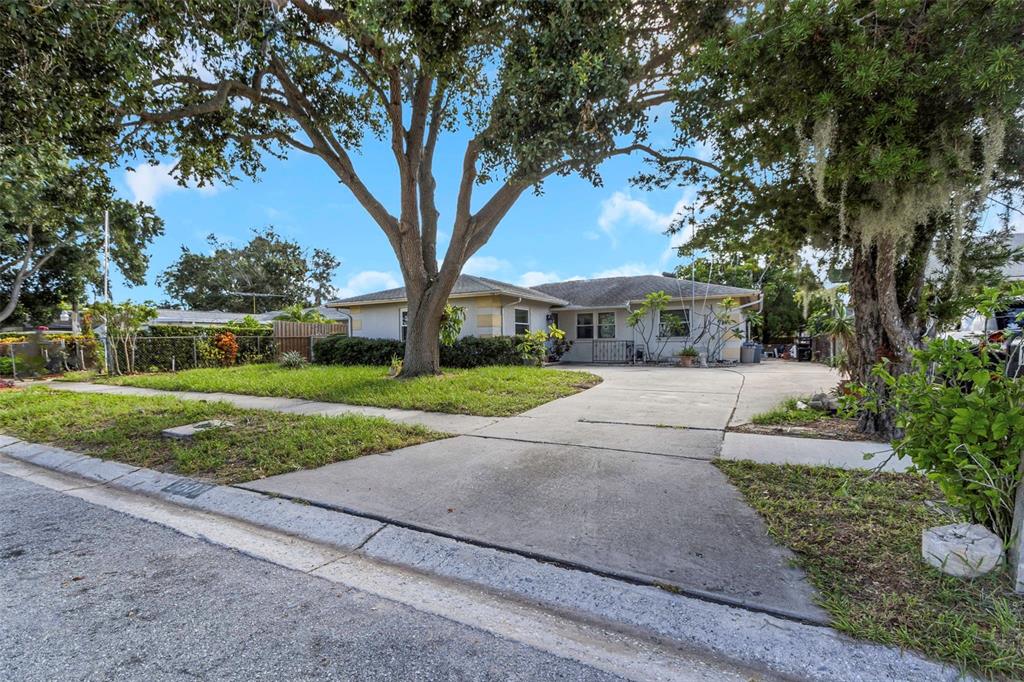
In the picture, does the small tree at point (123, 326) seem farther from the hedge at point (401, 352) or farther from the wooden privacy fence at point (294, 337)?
the hedge at point (401, 352)

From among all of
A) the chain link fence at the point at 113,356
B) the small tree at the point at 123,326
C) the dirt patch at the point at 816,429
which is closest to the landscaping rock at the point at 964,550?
the dirt patch at the point at 816,429

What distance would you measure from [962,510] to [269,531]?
4328 mm

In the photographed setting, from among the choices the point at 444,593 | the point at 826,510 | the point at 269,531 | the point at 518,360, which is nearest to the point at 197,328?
the point at 518,360

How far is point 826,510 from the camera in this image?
3.02m

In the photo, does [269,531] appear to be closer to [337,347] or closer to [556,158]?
[556,158]

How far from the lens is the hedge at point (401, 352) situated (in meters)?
13.5

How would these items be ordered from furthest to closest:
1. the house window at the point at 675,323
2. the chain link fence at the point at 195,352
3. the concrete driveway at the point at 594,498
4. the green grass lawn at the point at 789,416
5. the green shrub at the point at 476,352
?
the house window at the point at 675,323, the chain link fence at the point at 195,352, the green shrub at the point at 476,352, the green grass lawn at the point at 789,416, the concrete driveway at the point at 594,498

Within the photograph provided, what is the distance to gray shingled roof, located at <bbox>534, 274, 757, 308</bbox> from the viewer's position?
16.2 m

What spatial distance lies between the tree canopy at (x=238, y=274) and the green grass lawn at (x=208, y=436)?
3689 centimetres

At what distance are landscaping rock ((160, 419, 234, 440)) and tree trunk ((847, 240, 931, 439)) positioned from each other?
779 centimetres

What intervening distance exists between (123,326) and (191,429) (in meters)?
10.4

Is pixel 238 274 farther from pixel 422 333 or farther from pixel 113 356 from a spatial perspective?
pixel 422 333

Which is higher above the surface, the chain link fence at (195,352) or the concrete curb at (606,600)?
the chain link fence at (195,352)

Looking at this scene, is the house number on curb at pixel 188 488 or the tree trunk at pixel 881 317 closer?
the house number on curb at pixel 188 488
